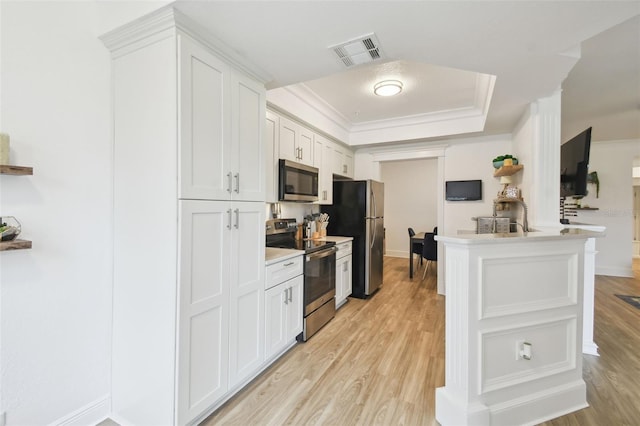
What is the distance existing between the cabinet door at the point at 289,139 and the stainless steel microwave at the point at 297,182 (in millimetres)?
124

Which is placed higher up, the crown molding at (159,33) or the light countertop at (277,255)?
the crown molding at (159,33)

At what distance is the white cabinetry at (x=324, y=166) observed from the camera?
3.75 metres

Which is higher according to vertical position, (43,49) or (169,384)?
(43,49)

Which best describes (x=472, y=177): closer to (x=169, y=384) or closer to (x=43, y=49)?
(x=169, y=384)

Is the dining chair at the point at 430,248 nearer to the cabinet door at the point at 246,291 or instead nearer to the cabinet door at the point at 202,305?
the cabinet door at the point at 246,291

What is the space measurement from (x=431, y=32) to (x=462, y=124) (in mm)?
2479

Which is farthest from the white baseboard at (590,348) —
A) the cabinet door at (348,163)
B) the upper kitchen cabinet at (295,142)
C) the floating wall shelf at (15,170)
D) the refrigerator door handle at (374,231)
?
the floating wall shelf at (15,170)

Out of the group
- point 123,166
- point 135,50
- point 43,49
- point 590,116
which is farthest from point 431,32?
point 590,116

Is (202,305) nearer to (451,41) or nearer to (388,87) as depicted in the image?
(451,41)

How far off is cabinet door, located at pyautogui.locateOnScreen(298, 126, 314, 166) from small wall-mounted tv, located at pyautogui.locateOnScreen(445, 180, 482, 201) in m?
2.19

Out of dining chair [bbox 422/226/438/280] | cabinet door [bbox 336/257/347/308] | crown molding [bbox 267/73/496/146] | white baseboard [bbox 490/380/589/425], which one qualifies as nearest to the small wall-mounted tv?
crown molding [bbox 267/73/496/146]

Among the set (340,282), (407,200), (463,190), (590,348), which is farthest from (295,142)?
(407,200)

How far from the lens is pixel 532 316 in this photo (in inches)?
68.4

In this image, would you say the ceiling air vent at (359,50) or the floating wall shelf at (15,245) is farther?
the ceiling air vent at (359,50)
